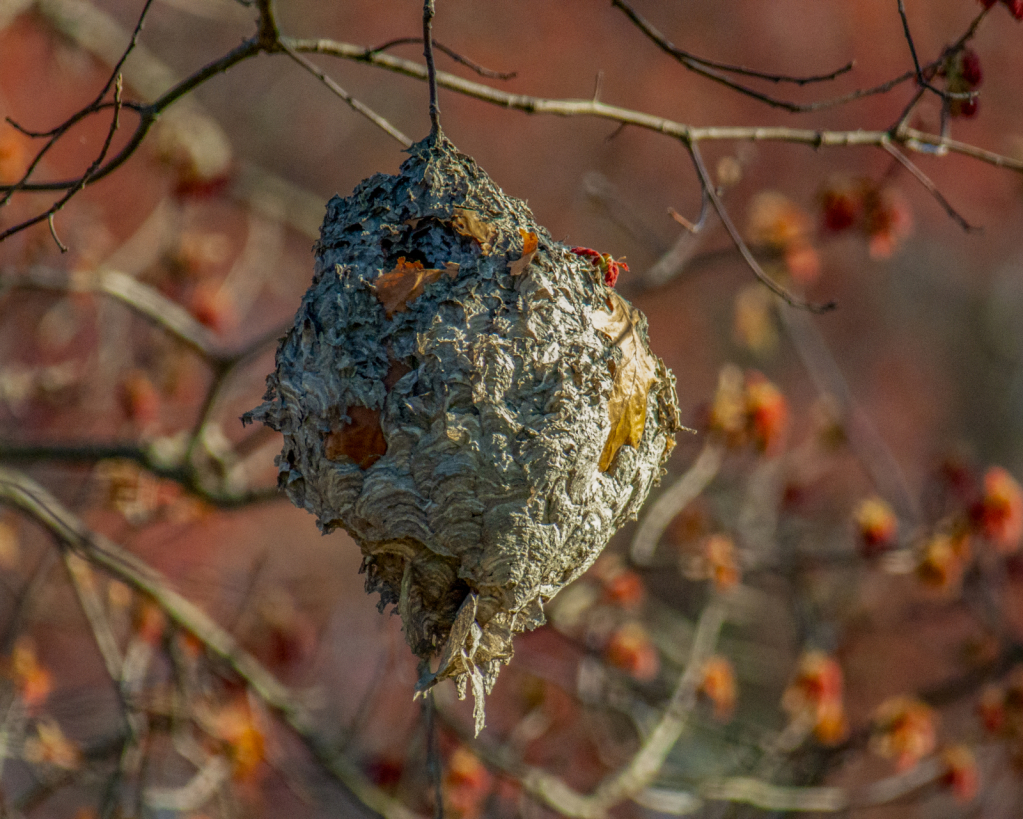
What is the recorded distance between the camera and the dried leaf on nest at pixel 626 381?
1.92m

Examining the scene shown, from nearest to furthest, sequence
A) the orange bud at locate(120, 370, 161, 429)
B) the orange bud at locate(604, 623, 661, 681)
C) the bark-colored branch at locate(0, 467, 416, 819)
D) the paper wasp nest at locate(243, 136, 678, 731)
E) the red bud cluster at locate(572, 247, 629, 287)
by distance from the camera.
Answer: the paper wasp nest at locate(243, 136, 678, 731)
the red bud cluster at locate(572, 247, 629, 287)
the bark-colored branch at locate(0, 467, 416, 819)
the orange bud at locate(604, 623, 661, 681)
the orange bud at locate(120, 370, 161, 429)

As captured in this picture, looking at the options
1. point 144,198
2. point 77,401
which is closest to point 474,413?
point 77,401

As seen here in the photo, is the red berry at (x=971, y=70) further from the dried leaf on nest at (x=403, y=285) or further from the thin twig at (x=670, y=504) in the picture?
the thin twig at (x=670, y=504)

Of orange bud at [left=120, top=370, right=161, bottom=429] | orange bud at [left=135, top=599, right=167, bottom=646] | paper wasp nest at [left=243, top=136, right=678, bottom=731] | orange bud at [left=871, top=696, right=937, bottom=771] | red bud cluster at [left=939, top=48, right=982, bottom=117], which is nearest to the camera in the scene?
paper wasp nest at [left=243, top=136, right=678, bottom=731]

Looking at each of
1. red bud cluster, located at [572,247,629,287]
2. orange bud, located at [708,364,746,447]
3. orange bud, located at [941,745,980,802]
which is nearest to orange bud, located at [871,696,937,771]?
orange bud, located at [941,745,980,802]

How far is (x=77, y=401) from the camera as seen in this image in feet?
15.0

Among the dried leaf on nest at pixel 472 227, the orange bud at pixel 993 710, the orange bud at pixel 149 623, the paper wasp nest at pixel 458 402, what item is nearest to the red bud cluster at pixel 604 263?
the paper wasp nest at pixel 458 402

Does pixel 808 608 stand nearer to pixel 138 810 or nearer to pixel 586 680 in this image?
pixel 586 680

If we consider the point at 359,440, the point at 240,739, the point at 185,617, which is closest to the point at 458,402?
the point at 359,440

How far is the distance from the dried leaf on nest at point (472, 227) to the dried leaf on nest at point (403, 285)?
7 centimetres

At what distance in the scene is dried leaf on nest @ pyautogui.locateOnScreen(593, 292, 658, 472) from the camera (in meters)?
1.92

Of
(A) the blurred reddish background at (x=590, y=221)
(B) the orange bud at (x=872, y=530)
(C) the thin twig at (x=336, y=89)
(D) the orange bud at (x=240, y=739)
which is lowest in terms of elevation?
(D) the orange bud at (x=240, y=739)

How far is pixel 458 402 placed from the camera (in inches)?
73.2

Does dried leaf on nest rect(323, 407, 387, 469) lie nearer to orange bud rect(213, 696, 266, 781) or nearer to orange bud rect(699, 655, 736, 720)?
orange bud rect(213, 696, 266, 781)
